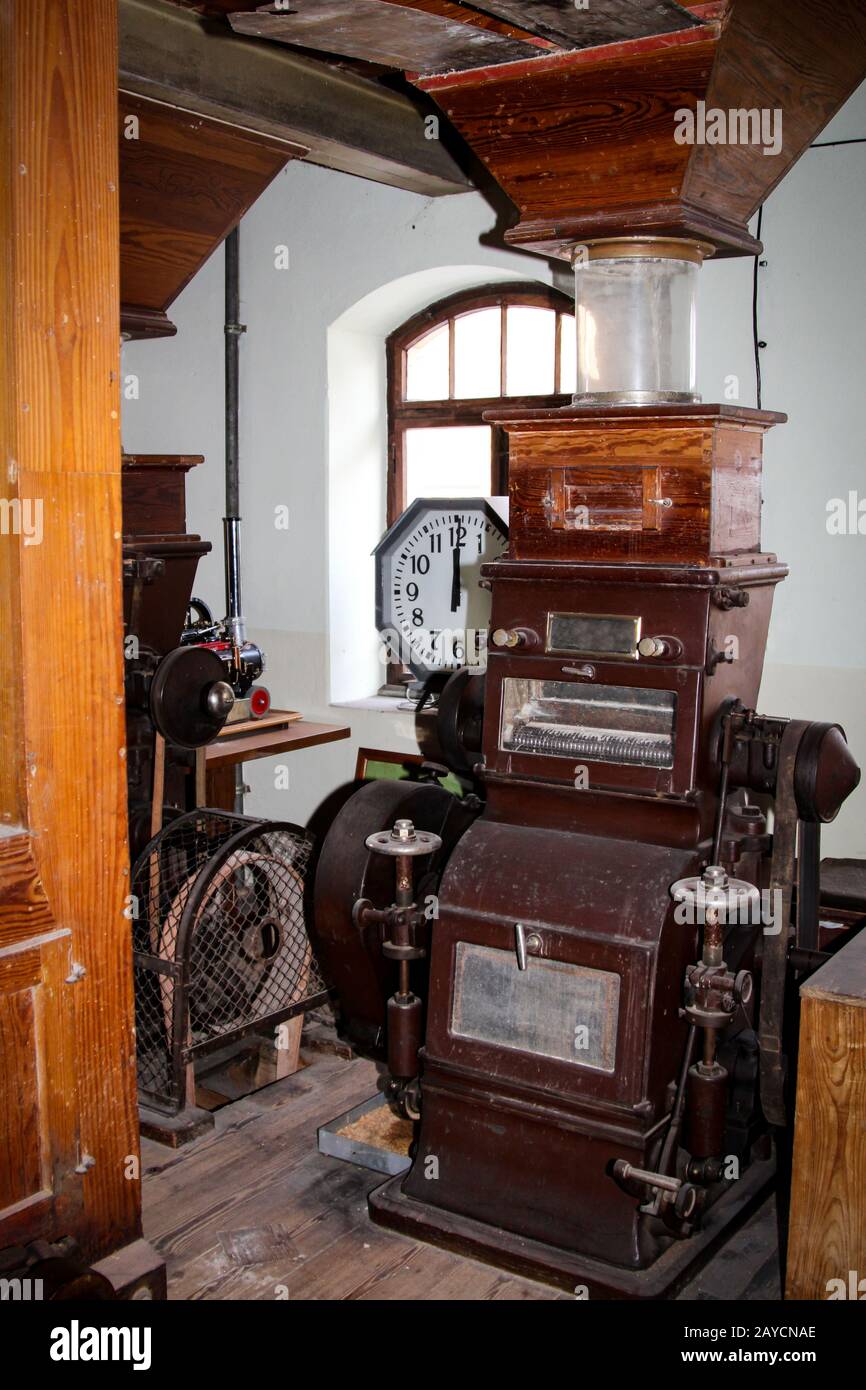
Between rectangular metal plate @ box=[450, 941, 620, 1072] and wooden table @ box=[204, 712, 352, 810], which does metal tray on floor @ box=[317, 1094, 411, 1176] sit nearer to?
rectangular metal plate @ box=[450, 941, 620, 1072]

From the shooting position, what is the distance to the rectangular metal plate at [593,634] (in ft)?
8.64

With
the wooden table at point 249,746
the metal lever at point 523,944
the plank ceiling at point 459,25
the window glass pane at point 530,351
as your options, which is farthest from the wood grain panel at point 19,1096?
the window glass pane at point 530,351

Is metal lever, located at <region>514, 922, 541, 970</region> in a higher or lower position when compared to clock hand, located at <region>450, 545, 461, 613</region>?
lower

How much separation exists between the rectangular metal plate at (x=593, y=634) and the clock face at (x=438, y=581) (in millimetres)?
1781

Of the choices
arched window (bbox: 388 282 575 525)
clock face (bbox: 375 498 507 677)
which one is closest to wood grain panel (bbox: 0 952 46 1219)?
clock face (bbox: 375 498 507 677)

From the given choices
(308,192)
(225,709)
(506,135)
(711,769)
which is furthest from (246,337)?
(711,769)

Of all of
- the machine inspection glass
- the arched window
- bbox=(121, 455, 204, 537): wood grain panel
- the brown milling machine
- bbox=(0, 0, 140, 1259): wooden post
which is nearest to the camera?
bbox=(0, 0, 140, 1259): wooden post

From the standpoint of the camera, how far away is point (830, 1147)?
2270 mm

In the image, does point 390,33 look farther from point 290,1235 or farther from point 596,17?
point 290,1235

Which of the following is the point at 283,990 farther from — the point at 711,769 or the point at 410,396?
the point at 410,396

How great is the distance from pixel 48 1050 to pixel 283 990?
1.79 meters

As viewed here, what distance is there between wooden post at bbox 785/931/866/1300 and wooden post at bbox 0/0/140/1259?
1210 mm

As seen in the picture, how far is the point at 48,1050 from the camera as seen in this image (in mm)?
1725

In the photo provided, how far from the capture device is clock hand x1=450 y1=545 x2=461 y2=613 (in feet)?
15.1
